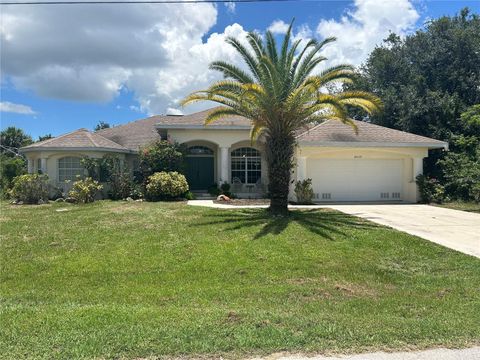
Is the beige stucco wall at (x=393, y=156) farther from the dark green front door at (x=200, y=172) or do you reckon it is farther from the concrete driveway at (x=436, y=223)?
the dark green front door at (x=200, y=172)

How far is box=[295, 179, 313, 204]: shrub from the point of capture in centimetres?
1944

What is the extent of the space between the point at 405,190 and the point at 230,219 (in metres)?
12.4

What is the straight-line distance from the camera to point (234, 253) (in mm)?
9172

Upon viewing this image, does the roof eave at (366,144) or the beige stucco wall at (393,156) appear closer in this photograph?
the roof eave at (366,144)

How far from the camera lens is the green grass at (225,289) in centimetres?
479

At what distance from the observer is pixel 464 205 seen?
19.7m

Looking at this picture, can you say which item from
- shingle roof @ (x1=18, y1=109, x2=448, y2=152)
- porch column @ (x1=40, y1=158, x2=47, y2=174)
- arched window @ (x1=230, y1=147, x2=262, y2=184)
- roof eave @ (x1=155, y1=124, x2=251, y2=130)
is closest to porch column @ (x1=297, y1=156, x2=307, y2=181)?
shingle roof @ (x1=18, y1=109, x2=448, y2=152)

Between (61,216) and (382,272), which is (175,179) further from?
(382,272)

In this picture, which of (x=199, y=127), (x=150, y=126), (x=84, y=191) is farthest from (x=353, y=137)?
(x=150, y=126)

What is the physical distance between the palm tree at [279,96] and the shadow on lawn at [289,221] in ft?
2.81

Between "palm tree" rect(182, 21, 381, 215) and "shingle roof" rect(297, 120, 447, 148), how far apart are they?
5.54 m

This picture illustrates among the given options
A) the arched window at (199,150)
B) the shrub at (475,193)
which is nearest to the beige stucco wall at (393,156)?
the shrub at (475,193)

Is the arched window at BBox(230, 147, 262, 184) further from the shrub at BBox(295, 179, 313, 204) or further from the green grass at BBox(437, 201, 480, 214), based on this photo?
the green grass at BBox(437, 201, 480, 214)

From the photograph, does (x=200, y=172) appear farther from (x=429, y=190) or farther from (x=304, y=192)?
(x=429, y=190)
